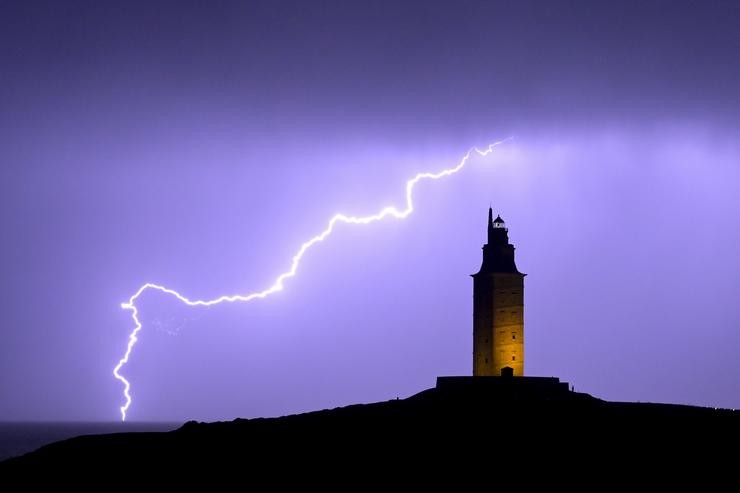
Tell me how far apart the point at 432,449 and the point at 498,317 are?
2365cm

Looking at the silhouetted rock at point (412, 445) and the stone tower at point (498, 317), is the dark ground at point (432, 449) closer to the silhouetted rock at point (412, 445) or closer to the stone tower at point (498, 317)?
the silhouetted rock at point (412, 445)

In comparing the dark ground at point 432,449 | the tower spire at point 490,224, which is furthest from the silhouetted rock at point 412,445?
the tower spire at point 490,224

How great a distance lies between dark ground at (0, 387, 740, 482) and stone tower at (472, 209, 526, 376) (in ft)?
47.5

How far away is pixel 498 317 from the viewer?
212 ft

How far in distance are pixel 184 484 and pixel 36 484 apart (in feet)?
21.6

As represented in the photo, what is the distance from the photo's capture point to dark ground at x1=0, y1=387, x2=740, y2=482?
129 ft

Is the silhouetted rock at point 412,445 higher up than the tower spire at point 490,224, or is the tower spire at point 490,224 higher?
the tower spire at point 490,224

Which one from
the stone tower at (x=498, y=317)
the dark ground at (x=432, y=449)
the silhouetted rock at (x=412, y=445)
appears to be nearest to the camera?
the dark ground at (x=432, y=449)

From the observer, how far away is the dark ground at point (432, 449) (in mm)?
39188

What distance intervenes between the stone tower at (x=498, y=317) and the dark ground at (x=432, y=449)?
14.5 m

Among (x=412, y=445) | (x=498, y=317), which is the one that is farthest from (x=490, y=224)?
(x=412, y=445)

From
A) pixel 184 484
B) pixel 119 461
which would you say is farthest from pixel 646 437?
pixel 119 461

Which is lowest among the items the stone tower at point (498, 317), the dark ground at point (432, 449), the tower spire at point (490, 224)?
the dark ground at point (432, 449)

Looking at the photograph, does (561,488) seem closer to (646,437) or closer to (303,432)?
(646,437)
